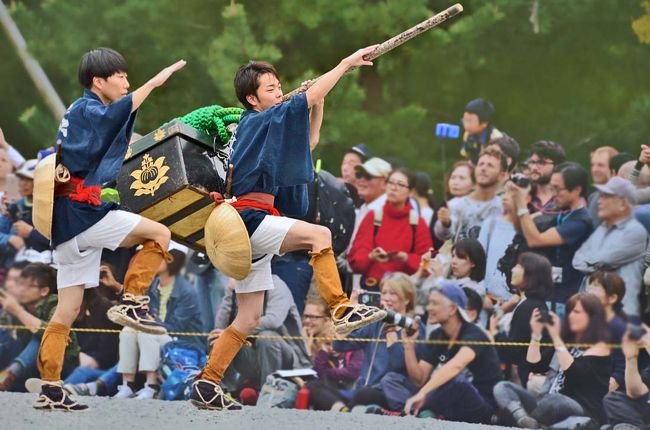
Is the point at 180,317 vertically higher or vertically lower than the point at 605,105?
lower

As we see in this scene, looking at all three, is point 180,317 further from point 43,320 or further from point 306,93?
point 306,93

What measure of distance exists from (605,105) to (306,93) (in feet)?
10.9

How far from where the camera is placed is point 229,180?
17.8 ft

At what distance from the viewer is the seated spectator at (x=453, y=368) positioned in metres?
7.45

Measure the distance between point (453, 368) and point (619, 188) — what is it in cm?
162

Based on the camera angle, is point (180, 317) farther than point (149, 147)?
Yes

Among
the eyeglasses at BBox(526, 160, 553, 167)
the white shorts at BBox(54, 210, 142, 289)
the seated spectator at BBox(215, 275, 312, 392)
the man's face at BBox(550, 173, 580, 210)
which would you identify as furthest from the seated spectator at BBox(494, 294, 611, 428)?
the white shorts at BBox(54, 210, 142, 289)

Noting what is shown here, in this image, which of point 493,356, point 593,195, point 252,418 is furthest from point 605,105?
point 252,418

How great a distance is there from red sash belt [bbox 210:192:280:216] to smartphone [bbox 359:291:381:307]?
243 centimetres

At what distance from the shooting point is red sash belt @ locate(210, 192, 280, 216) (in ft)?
17.7

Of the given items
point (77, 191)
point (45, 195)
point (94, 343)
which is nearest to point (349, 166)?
point (94, 343)

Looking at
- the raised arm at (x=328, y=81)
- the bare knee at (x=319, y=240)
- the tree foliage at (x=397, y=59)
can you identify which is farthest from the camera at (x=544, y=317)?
Result: the raised arm at (x=328, y=81)

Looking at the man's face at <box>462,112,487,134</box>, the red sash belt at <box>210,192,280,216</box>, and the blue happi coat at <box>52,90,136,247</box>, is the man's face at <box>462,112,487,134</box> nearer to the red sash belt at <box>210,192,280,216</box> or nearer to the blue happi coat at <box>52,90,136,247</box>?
the red sash belt at <box>210,192,280,216</box>

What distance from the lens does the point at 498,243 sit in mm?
7617
